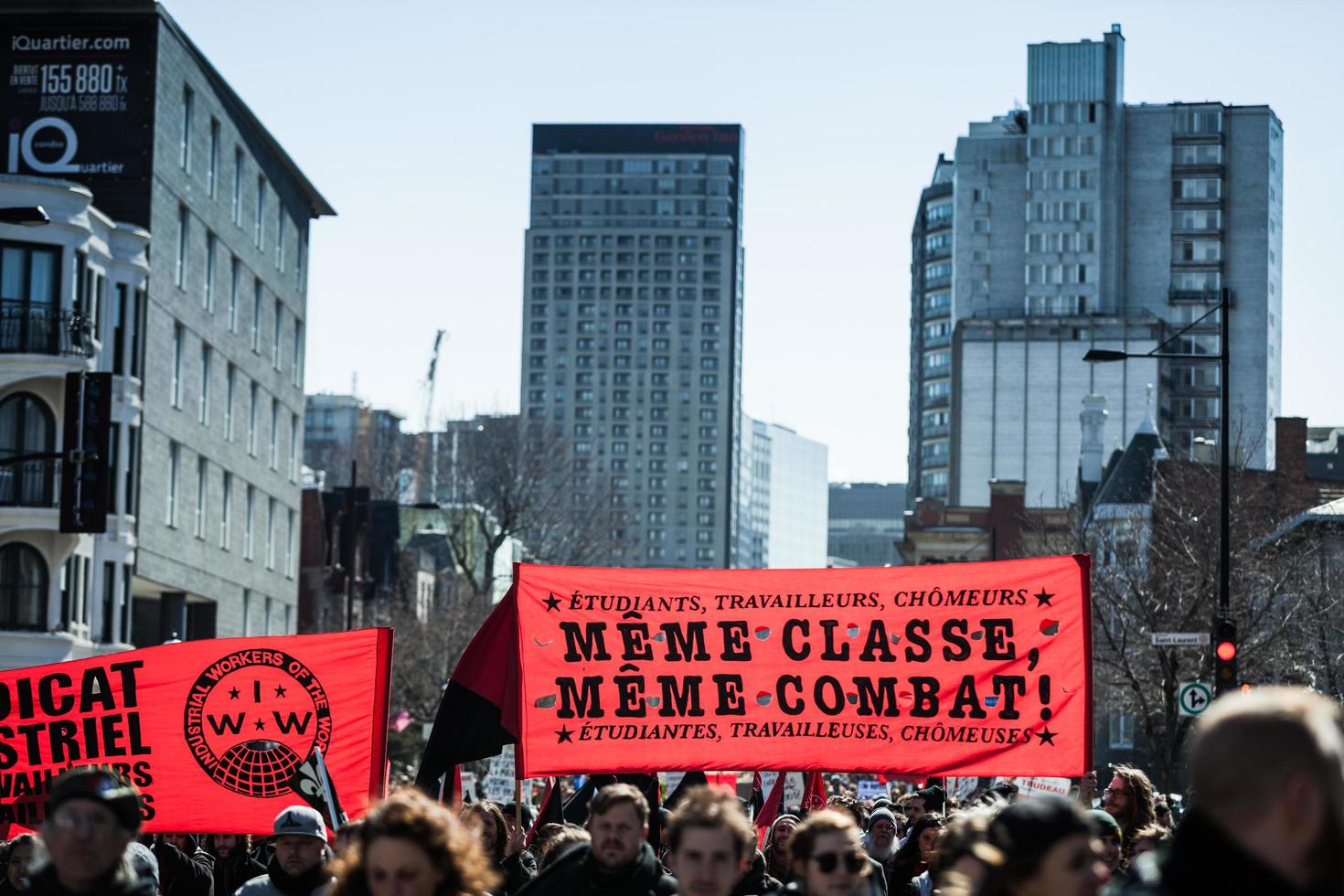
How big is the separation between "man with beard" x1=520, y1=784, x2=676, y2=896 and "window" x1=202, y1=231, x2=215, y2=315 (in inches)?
1864

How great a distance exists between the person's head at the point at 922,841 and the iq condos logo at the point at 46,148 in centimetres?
3977

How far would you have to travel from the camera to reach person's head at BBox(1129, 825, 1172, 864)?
10234mm

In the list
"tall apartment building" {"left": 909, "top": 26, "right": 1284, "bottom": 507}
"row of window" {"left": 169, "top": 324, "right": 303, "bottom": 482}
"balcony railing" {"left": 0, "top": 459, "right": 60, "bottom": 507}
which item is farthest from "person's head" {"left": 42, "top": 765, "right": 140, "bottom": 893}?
"tall apartment building" {"left": 909, "top": 26, "right": 1284, "bottom": 507}

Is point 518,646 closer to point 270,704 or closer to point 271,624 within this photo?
point 270,704

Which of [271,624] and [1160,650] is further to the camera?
[271,624]

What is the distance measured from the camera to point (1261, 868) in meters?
4.05

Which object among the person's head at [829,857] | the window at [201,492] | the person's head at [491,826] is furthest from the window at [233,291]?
the person's head at [829,857]

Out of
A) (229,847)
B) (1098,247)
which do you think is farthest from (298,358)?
(1098,247)

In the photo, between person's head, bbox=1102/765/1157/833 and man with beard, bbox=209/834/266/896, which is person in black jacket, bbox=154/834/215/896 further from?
person's head, bbox=1102/765/1157/833

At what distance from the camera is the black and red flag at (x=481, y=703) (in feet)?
41.7

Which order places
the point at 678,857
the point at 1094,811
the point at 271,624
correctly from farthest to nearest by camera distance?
the point at 271,624, the point at 1094,811, the point at 678,857

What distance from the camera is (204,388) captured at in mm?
54594

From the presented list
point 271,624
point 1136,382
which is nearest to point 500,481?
point 271,624

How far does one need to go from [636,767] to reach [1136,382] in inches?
4581
